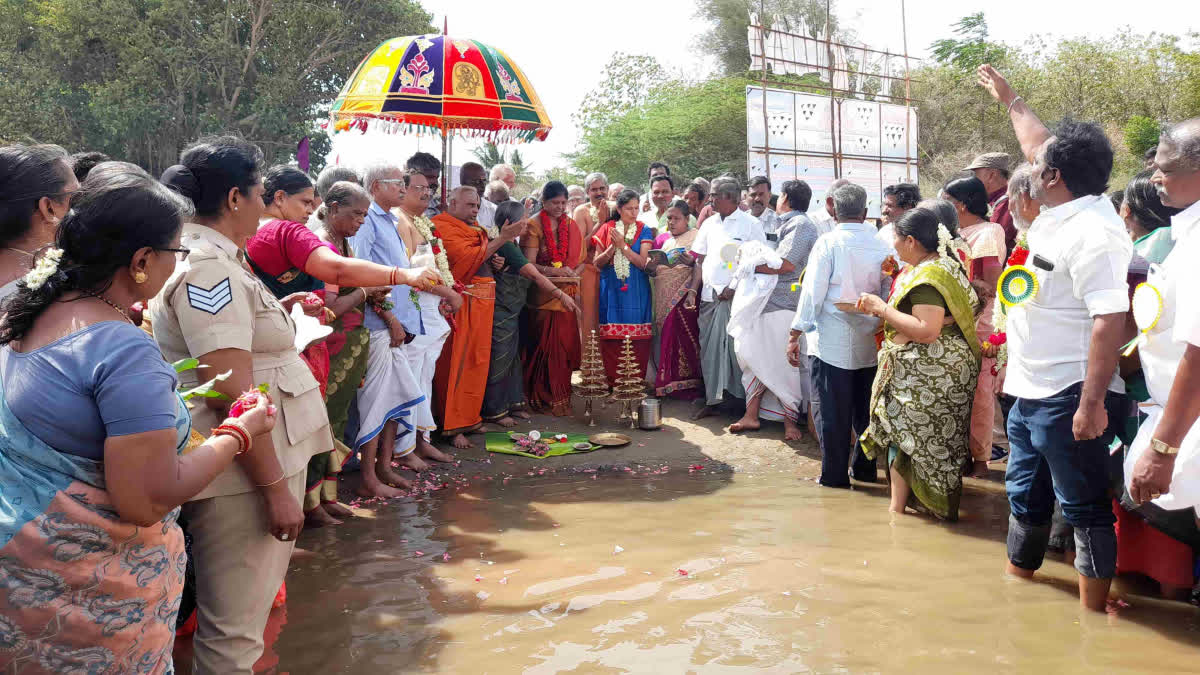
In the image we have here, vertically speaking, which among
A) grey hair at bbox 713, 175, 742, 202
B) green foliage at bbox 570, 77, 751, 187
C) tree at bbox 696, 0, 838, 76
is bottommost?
grey hair at bbox 713, 175, 742, 202

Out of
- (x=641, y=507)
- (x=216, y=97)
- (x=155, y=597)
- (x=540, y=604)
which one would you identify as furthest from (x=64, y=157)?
(x=216, y=97)

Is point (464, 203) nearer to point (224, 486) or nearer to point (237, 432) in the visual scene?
point (224, 486)

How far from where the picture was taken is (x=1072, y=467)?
11.3 ft

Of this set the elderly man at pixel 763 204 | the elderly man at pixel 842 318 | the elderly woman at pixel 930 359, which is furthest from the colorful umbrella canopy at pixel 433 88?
the elderly woman at pixel 930 359

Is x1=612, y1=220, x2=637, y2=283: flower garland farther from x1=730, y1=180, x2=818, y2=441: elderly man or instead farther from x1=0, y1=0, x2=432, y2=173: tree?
x1=0, y1=0, x2=432, y2=173: tree

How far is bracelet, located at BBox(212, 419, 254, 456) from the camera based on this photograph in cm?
204

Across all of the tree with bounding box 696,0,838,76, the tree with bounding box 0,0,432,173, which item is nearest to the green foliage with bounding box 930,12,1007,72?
the tree with bounding box 696,0,838,76

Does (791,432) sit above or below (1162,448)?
below

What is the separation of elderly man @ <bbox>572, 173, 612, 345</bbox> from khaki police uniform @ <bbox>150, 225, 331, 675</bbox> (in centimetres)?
537

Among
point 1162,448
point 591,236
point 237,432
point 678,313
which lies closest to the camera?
point 237,432

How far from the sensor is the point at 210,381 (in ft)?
7.48

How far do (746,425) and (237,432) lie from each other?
5471 millimetres

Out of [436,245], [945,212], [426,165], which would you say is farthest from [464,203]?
[945,212]

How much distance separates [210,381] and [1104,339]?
3046 mm
